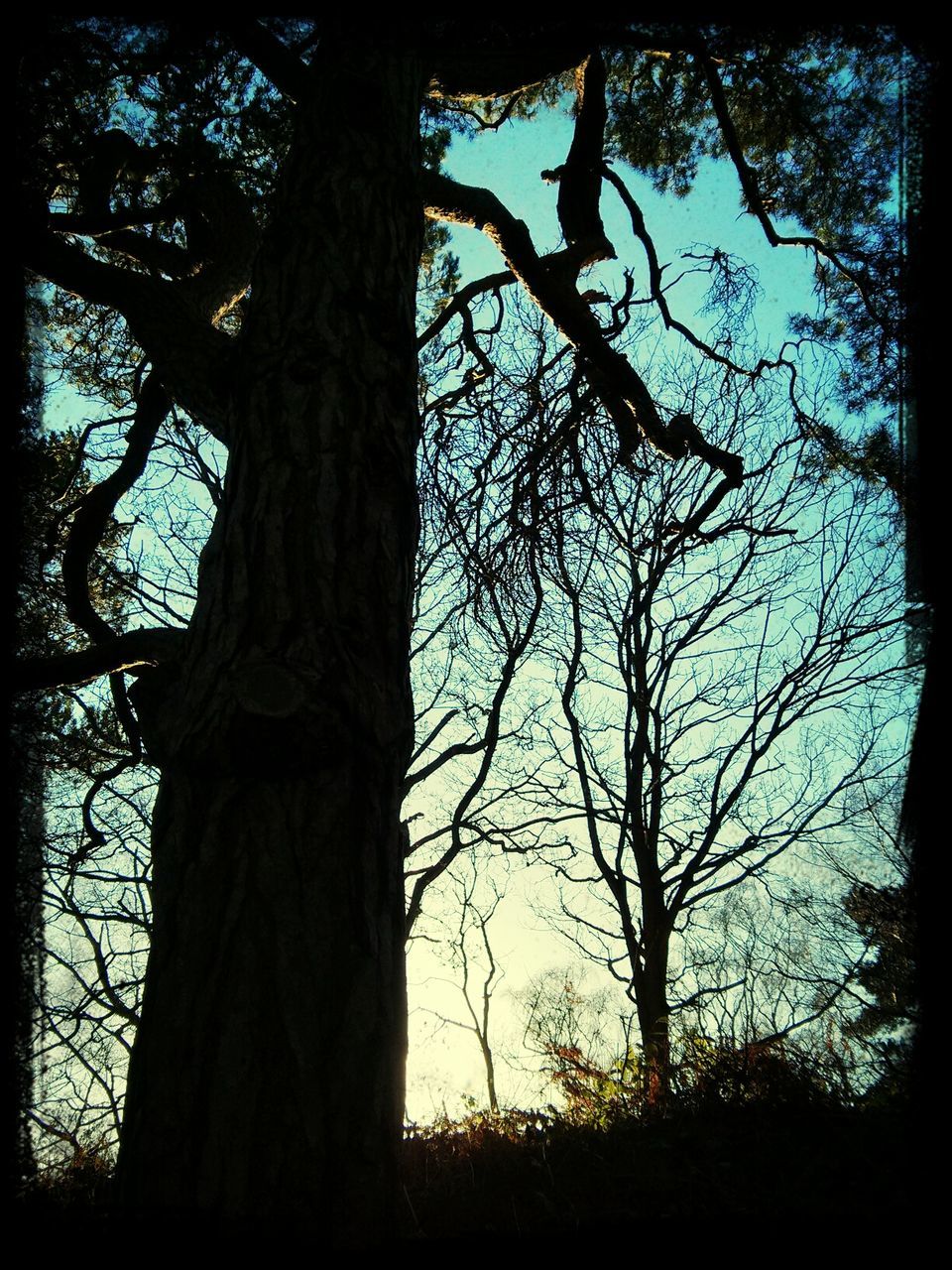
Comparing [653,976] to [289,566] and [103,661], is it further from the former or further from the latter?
[289,566]

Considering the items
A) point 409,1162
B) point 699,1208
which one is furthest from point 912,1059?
point 409,1162

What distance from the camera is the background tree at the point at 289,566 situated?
55.6 inches

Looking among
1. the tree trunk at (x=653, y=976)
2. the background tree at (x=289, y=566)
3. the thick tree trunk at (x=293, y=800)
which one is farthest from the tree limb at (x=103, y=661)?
the tree trunk at (x=653, y=976)

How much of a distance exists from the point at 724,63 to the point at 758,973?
7.91 metres

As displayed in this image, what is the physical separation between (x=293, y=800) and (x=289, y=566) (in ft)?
1.98

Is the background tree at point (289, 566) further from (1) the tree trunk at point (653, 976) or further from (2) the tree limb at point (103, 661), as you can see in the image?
(1) the tree trunk at point (653, 976)

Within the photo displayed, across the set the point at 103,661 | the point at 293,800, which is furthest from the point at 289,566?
the point at 103,661

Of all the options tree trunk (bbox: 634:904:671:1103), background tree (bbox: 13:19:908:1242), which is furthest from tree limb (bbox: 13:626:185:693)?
tree trunk (bbox: 634:904:671:1103)

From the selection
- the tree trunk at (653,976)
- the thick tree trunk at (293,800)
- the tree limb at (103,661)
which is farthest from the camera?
the tree trunk at (653,976)

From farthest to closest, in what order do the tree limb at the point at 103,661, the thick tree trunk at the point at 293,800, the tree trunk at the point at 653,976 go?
the tree trunk at the point at 653,976 → the tree limb at the point at 103,661 → the thick tree trunk at the point at 293,800

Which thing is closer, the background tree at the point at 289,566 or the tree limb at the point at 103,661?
the background tree at the point at 289,566

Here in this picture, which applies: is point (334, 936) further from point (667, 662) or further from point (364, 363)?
point (667, 662)

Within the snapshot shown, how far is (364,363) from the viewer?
7.41ft

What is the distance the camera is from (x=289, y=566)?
1876mm
